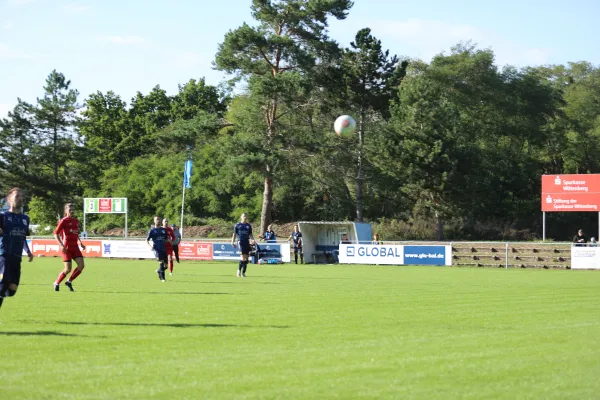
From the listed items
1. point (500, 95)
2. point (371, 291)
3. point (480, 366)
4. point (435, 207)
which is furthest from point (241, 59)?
point (480, 366)

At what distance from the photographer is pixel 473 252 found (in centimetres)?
4041

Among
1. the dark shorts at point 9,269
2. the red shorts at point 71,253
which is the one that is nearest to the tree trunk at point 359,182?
the red shorts at point 71,253

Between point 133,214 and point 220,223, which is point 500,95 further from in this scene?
point 133,214

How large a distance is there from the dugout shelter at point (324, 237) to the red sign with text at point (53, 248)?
13.2 meters

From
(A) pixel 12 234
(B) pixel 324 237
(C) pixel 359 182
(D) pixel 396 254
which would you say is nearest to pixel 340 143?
(C) pixel 359 182

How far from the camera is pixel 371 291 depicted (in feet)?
65.9

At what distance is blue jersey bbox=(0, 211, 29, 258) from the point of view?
12.6 metres

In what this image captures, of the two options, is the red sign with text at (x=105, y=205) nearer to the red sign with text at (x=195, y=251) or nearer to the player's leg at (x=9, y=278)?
the red sign with text at (x=195, y=251)

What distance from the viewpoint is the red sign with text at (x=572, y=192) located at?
41.4m

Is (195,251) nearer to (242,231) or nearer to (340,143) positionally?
(340,143)

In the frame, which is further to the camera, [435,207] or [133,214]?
[133,214]

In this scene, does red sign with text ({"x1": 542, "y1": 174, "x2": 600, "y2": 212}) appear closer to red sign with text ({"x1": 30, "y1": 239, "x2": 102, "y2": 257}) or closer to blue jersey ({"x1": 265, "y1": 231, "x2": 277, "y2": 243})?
blue jersey ({"x1": 265, "y1": 231, "x2": 277, "y2": 243})

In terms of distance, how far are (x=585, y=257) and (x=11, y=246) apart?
97.3ft

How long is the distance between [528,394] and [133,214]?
244 feet
